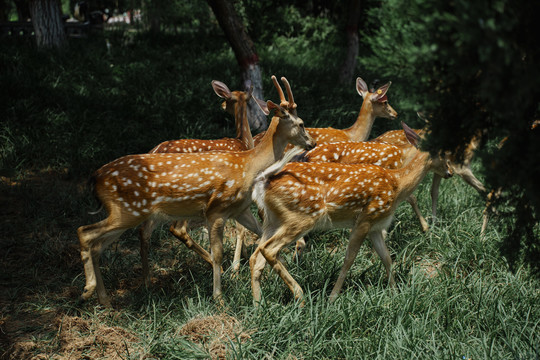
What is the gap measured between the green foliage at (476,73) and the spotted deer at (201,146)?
3038 mm

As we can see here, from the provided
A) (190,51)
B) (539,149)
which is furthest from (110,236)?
(190,51)

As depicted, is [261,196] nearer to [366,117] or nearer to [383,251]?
[383,251]

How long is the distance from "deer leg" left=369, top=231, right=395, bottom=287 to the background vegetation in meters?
0.19

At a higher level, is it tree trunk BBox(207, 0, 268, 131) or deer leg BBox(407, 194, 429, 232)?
tree trunk BBox(207, 0, 268, 131)

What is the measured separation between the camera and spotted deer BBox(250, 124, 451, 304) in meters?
4.82

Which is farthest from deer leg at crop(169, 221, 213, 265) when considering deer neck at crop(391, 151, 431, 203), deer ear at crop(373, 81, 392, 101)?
deer ear at crop(373, 81, 392, 101)

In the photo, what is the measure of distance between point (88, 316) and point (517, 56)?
3867mm

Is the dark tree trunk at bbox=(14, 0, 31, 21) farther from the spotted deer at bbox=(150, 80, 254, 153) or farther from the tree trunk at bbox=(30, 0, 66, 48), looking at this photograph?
the spotted deer at bbox=(150, 80, 254, 153)

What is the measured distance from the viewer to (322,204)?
4.91 metres

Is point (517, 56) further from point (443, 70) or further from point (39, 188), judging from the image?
point (39, 188)

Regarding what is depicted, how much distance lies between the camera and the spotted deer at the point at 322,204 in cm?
482

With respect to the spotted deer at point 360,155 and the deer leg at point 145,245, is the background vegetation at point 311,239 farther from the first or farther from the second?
the spotted deer at point 360,155

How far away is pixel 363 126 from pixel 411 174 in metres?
A: 2.57

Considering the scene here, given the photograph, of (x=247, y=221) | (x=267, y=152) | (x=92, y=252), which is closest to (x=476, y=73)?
(x=267, y=152)
